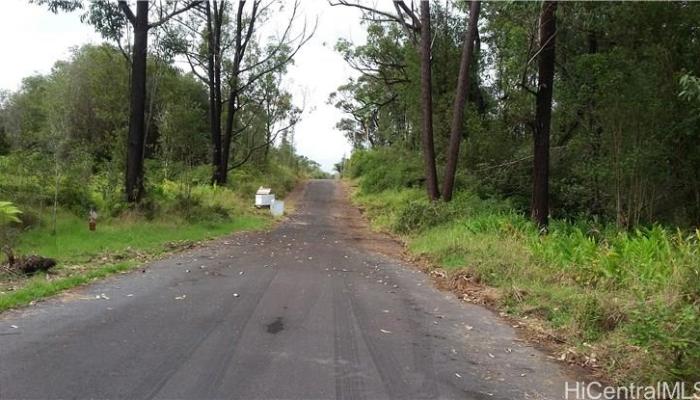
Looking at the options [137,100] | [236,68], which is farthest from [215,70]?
[137,100]

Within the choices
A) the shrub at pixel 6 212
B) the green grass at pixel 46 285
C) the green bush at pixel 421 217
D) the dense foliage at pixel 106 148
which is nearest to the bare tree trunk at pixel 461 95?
the green bush at pixel 421 217

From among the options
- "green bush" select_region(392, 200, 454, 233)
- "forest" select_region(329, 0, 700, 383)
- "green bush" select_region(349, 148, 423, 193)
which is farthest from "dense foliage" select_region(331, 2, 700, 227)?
"green bush" select_region(349, 148, 423, 193)

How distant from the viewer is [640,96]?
1427cm

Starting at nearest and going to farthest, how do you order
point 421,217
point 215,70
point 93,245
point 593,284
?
point 593,284 → point 93,245 → point 421,217 → point 215,70

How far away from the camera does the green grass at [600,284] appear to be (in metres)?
5.41

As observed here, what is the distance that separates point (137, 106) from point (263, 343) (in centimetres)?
1320

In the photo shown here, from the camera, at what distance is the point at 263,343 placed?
239 inches

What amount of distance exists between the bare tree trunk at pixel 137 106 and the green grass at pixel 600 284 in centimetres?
859

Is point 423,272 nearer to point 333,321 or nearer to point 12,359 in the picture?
point 333,321

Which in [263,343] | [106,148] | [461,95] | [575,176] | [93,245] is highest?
[461,95]

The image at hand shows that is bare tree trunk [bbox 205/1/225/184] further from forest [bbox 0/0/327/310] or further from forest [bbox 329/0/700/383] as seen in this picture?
forest [bbox 329/0/700/383]

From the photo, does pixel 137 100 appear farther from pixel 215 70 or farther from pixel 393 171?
pixel 393 171

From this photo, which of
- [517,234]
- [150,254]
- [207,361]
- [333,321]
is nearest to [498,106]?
[517,234]

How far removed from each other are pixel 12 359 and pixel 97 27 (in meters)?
14.7
